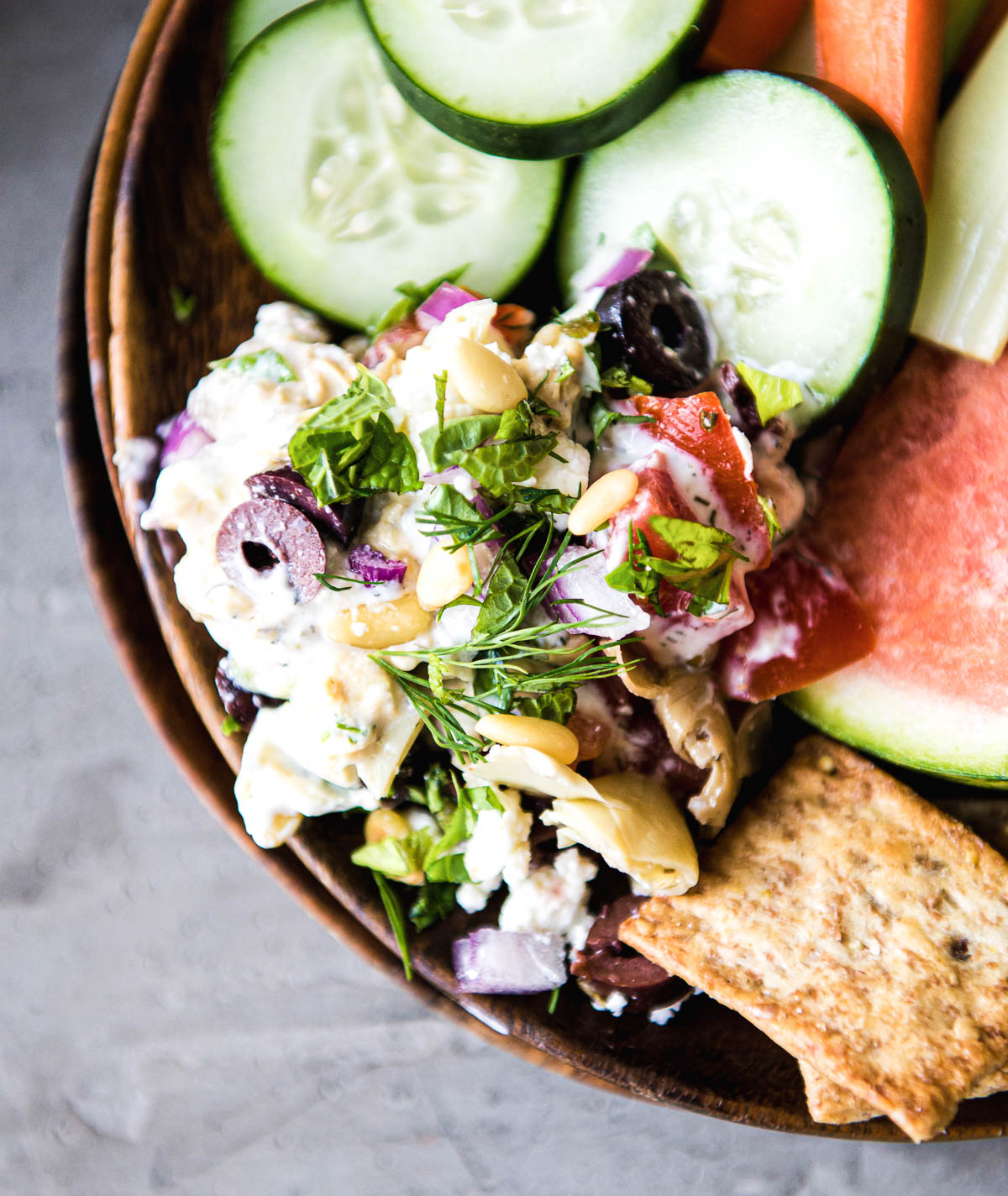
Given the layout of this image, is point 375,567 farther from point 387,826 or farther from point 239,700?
point 387,826

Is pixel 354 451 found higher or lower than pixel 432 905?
higher

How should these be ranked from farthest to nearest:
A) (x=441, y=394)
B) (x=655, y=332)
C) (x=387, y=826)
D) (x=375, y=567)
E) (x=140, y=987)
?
(x=140, y=987) → (x=387, y=826) → (x=655, y=332) → (x=375, y=567) → (x=441, y=394)

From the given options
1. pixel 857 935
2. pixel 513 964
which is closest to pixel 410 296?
pixel 513 964

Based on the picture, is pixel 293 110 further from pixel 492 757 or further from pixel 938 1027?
pixel 938 1027

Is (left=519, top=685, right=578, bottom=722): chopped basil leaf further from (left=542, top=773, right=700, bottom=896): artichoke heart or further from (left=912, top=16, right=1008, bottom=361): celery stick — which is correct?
(left=912, top=16, right=1008, bottom=361): celery stick

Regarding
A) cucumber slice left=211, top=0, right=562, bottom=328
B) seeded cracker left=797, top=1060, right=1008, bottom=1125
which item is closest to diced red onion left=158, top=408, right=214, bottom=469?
cucumber slice left=211, top=0, right=562, bottom=328

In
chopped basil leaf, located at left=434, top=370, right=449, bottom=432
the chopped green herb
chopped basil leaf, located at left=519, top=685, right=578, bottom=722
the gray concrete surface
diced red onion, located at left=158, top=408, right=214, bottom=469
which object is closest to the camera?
chopped basil leaf, located at left=434, top=370, right=449, bottom=432
